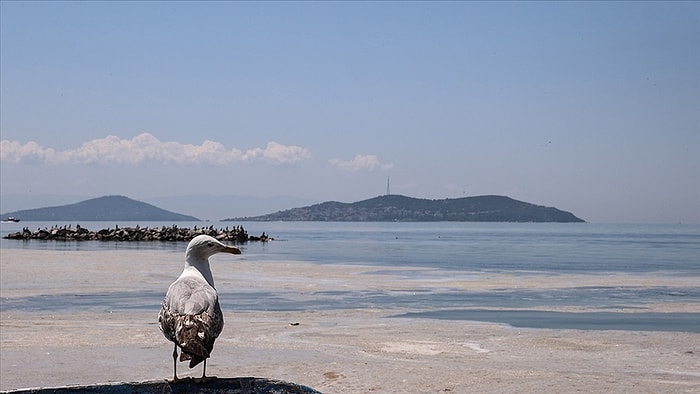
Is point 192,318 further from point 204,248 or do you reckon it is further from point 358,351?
point 358,351

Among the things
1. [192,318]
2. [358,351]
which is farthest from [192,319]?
[358,351]

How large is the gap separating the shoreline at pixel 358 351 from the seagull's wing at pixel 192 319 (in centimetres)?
449

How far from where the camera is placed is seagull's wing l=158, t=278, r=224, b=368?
5746mm

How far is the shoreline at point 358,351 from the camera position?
11.2 metres

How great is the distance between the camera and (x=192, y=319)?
5957 millimetres

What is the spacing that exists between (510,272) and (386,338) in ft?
65.8

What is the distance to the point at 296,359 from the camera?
41.8 ft

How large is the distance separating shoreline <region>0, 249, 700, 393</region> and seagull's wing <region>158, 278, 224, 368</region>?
4491 millimetres

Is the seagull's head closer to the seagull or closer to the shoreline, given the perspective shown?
the seagull

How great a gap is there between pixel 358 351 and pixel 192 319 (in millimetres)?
7832

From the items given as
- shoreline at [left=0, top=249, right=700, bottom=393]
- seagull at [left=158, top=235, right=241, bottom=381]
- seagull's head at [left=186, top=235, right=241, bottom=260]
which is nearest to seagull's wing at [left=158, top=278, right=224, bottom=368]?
seagull at [left=158, top=235, right=241, bottom=381]

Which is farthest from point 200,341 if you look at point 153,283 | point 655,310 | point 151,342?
point 153,283

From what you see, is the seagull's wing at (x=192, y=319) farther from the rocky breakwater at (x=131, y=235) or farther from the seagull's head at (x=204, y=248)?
the rocky breakwater at (x=131, y=235)

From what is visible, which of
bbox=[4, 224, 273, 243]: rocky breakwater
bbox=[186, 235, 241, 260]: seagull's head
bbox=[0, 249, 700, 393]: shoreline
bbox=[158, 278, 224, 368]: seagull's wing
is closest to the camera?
bbox=[158, 278, 224, 368]: seagull's wing
